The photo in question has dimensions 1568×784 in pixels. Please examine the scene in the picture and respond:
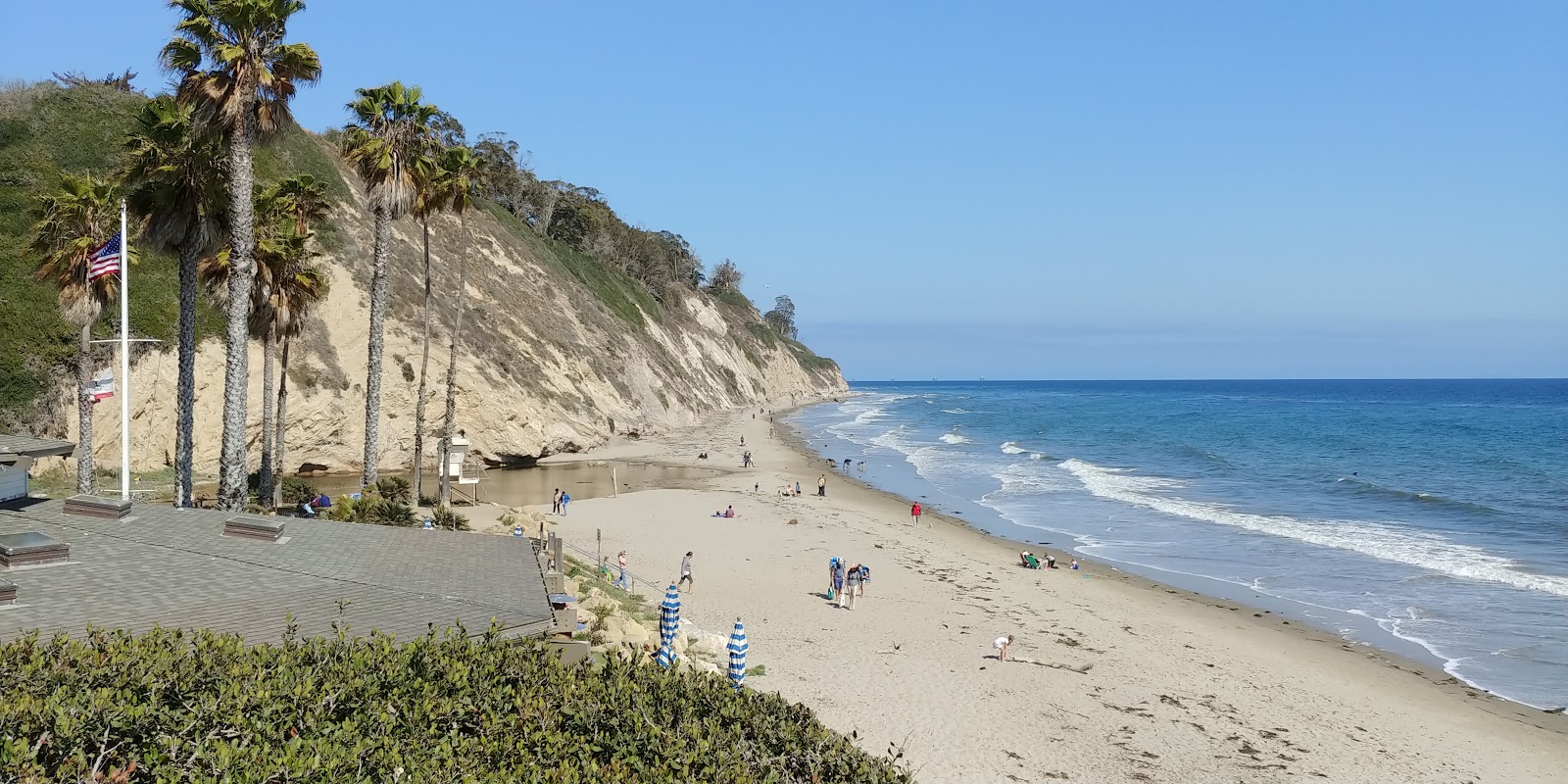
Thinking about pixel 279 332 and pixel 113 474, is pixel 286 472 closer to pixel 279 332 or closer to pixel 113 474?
pixel 113 474

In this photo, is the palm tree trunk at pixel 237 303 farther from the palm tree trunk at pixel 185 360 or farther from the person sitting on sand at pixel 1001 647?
the person sitting on sand at pixel 1001 647

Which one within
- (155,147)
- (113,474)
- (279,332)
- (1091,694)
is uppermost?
(155,147)

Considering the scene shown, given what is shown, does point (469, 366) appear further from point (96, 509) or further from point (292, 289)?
point (96, 509)

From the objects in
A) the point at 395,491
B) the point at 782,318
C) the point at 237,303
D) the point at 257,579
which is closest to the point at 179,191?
the point at 237,303

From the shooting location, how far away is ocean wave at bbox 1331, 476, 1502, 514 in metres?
40.6

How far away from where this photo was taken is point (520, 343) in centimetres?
5194

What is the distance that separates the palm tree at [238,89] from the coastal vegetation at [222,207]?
3 cm

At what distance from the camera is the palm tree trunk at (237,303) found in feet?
58.9

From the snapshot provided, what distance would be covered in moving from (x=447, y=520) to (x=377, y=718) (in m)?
17.1

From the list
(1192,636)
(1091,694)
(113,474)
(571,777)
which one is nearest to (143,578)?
(571,777)

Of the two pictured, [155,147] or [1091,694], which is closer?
[1091,694]

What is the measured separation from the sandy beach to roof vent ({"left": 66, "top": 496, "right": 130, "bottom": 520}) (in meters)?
9.96

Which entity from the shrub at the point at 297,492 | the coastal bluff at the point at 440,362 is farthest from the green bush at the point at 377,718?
the shrub at the point at 297,492

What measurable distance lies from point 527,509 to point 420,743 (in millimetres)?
26321
